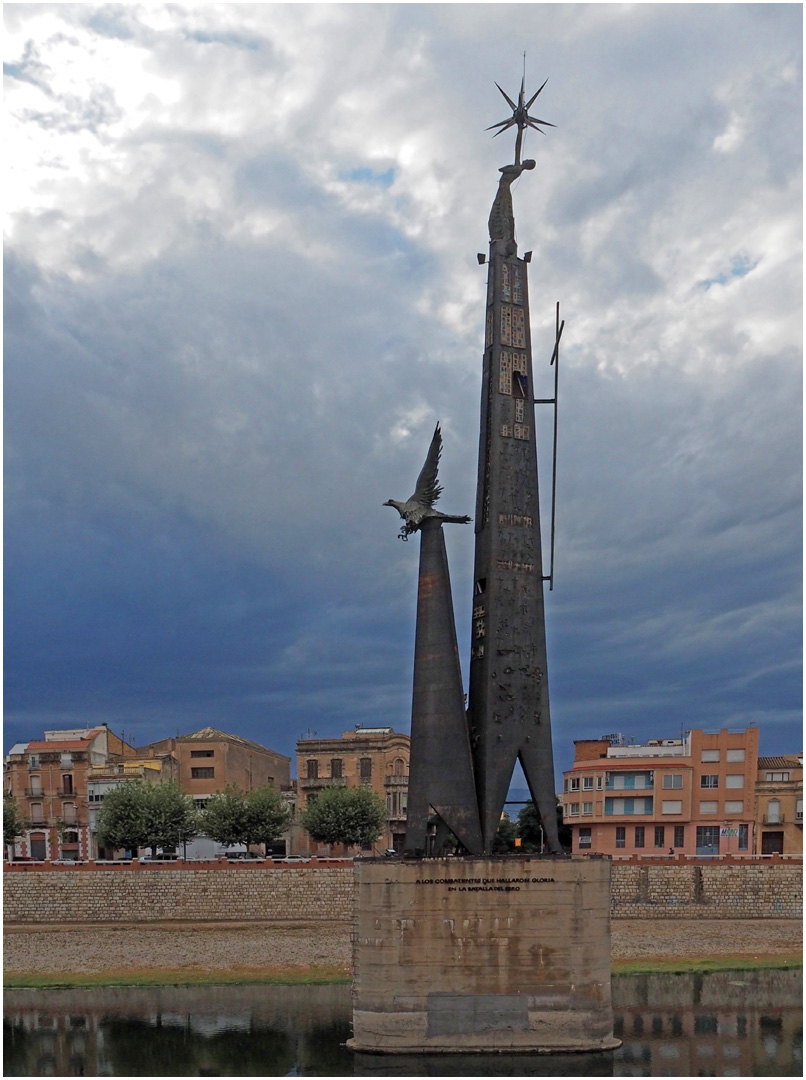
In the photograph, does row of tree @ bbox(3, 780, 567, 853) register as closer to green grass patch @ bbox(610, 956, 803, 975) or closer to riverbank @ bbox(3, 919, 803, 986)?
riverbank @ bbox(3, 919, 803, 986)

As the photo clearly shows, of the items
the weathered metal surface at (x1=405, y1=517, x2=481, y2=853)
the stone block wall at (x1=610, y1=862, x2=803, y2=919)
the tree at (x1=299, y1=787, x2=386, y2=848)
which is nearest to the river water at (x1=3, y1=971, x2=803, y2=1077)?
the weathered metal surface at (x1=405, y1=517, x2=481, y2=853)

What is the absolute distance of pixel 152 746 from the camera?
3524 inches

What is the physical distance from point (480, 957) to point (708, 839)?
4215 centimetres

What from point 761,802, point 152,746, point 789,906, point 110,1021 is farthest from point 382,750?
point 110,1021

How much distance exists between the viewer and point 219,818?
67062 mm

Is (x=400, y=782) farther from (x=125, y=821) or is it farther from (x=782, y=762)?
(x=782, y=762)

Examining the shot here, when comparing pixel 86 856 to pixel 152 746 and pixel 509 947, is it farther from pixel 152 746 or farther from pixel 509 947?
pixel 509 947

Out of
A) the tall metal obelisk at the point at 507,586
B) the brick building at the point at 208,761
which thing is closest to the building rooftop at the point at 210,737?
the brick building at the point at 208,761

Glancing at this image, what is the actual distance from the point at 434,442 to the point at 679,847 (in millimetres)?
43798

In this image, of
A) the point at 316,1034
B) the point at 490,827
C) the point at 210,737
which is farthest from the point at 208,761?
the point at 490,827

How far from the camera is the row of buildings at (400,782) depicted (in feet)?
224

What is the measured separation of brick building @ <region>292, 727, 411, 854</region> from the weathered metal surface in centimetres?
4939

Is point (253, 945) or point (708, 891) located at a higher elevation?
point (708, 891)

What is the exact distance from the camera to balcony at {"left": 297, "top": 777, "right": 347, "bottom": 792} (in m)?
81.4
